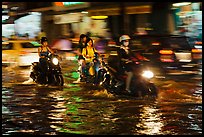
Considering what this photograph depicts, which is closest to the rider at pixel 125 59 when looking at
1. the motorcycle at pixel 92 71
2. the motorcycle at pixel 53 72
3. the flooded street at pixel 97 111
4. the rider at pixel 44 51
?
the flooded street at pixel 97 111

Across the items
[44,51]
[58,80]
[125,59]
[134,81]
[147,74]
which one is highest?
[44,51]

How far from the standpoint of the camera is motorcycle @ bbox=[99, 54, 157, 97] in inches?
447

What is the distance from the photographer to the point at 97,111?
9.71 m

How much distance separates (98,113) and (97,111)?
23cm

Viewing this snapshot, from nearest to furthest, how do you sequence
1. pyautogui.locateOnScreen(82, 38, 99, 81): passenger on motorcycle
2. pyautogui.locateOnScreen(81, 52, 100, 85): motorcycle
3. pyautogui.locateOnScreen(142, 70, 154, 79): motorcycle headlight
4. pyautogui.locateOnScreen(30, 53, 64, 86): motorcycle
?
pyautogui.locateOnScreen(142, 70, 154, 79): motorcycle headlight
pyautogui.locateOnScreen(81, 52, 100, 85): motorcycle
pyautogui.locateOnScreen(82, 38, 99, 81): passenger on motorcycle
pyautogui.locateOnScreen(30, 53, 64, 86): motorcycle

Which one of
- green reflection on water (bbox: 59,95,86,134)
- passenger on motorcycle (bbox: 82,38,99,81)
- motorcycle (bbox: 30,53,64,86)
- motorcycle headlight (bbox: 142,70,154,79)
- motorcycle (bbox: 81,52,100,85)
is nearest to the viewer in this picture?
green reflection on water (bbox: 59,95,86,134)

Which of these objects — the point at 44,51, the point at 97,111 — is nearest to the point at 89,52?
the point at 44,51

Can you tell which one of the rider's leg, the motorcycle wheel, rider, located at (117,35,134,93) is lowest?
the motorcycle wheel

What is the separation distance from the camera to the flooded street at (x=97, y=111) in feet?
26.1

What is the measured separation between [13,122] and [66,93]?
4.01m

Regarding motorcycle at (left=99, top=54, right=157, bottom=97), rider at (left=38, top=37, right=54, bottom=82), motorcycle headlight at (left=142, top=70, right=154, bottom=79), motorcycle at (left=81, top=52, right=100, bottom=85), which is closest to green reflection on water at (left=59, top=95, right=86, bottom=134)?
motorcycle at (left=99, top=54, right=157, bottom=97)

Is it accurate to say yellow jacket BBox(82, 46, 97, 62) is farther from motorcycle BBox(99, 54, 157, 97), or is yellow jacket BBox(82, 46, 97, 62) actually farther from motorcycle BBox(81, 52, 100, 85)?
motorcycle BBox(99, 54, 157, 97)

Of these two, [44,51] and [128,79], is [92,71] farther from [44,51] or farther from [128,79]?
[128,79]

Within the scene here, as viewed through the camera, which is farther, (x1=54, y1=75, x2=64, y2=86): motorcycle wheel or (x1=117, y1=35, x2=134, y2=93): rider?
(x1=54, y1=75, x2=64, y2=86): motorcycle wheel
